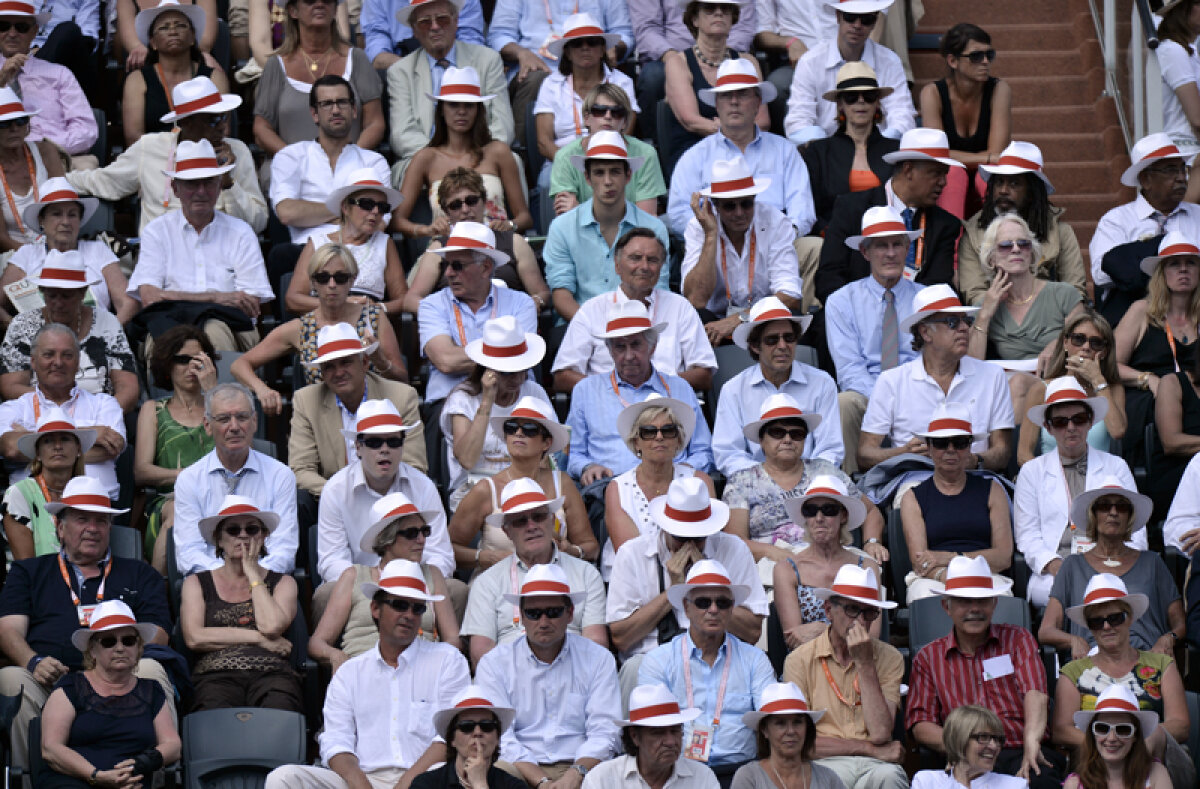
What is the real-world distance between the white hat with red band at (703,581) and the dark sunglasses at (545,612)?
46 cm

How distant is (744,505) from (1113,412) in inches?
73.5

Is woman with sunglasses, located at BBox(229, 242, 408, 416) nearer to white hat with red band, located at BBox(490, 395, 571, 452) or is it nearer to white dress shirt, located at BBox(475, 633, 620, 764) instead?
white hat with red band, located at BBox(490, 395, 571, 452)

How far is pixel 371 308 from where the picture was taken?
10953 mm

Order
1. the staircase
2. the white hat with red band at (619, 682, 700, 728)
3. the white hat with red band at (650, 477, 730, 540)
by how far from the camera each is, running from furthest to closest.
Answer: the staircase < the white hat with red band at (650, 477, 730, 540) < the white hat with red band at (619, 682, 700, 728)

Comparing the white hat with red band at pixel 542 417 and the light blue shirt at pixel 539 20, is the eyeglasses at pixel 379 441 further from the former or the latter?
the light blue shirt at pixel 539 20

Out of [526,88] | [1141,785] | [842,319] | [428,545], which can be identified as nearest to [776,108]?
[526,88]

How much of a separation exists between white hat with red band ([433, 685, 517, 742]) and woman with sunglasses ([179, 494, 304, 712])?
30.5 inches

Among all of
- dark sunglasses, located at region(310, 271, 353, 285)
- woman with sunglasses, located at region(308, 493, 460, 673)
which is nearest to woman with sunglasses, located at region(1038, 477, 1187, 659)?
woman with sunglasses, located at region(308, 493, 460, 673)

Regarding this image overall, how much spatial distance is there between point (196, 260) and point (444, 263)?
4.11ft

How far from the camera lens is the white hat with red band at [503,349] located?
33.7 ft

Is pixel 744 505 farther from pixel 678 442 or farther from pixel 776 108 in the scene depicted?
pixel 776 108

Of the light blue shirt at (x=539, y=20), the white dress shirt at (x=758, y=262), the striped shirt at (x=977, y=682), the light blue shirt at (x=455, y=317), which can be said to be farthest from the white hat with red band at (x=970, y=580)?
the light blue shirt at (x=539, y=20)

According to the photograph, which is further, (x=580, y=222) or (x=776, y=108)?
(x=776, y=108)

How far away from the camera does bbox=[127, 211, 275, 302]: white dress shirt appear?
37.2 ft
